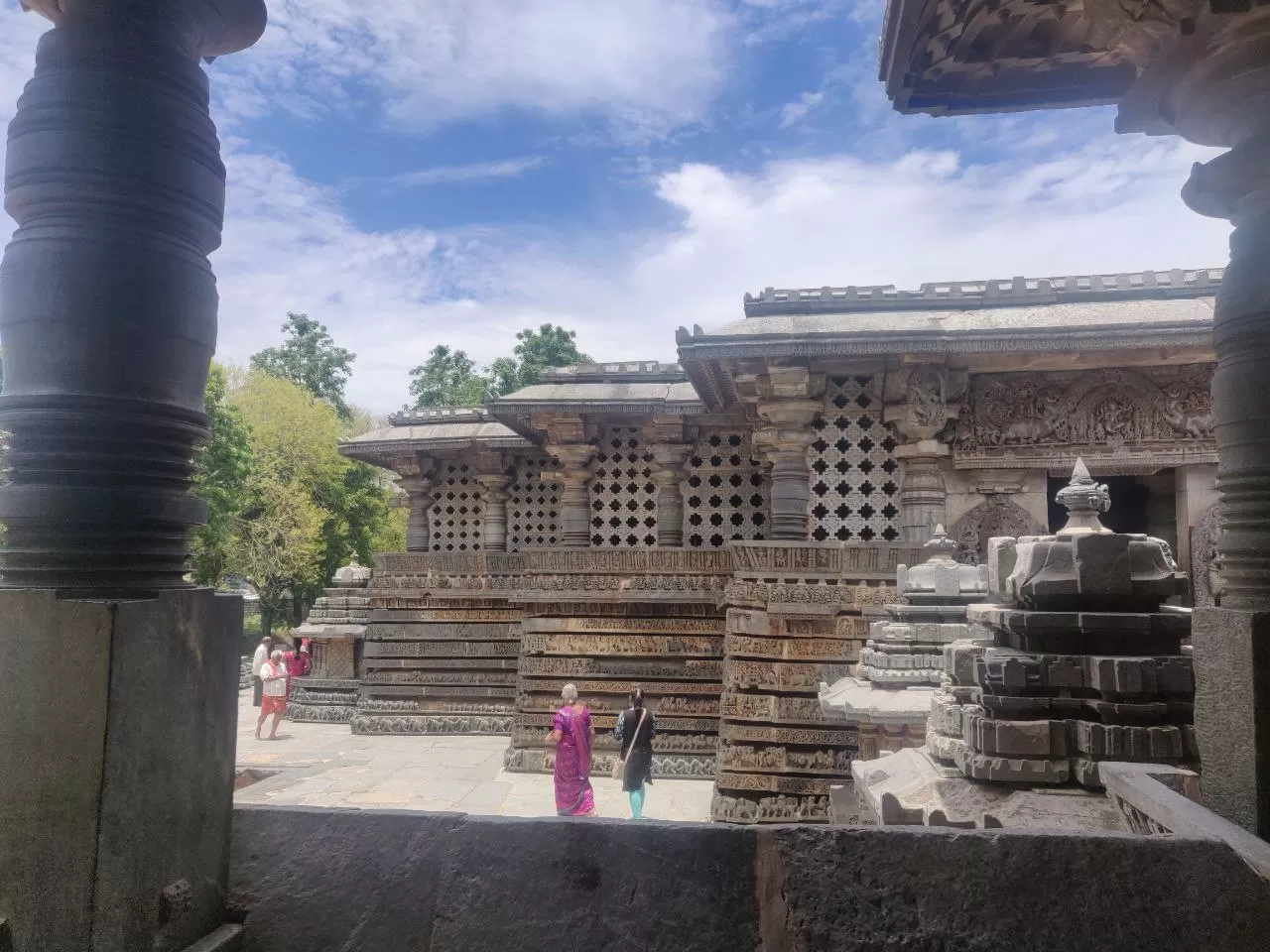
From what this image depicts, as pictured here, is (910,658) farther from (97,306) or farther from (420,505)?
(420,505)

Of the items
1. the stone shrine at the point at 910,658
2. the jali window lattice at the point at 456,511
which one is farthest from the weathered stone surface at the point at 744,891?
the jali window lattice at the point at 456,511

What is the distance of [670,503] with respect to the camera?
456 inches

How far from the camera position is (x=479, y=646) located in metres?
13.0

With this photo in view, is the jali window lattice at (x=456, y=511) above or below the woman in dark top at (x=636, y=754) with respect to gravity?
above

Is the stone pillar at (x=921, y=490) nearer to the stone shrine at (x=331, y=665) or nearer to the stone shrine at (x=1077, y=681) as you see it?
the stone shrine at (x=1077, y=681)

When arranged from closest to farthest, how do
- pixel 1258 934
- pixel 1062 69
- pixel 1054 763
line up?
pixel 1258 934 → pixel 1062 69 → pixel 1054 763

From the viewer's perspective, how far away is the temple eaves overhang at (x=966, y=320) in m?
7.77

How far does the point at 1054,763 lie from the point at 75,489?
11.7ft

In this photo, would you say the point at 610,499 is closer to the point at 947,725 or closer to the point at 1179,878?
the point at 947,725

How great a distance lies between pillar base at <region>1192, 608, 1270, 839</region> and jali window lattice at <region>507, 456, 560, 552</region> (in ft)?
40.2

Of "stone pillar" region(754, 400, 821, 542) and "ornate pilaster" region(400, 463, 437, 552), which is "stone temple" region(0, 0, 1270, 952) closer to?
"stone pillar" region(754, 400, 821, 542)

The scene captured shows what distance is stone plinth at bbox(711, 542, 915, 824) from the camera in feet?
24.7

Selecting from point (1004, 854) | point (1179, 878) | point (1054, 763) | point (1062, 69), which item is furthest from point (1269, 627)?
point (1062, 69)

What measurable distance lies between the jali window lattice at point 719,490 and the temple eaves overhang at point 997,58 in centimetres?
835
